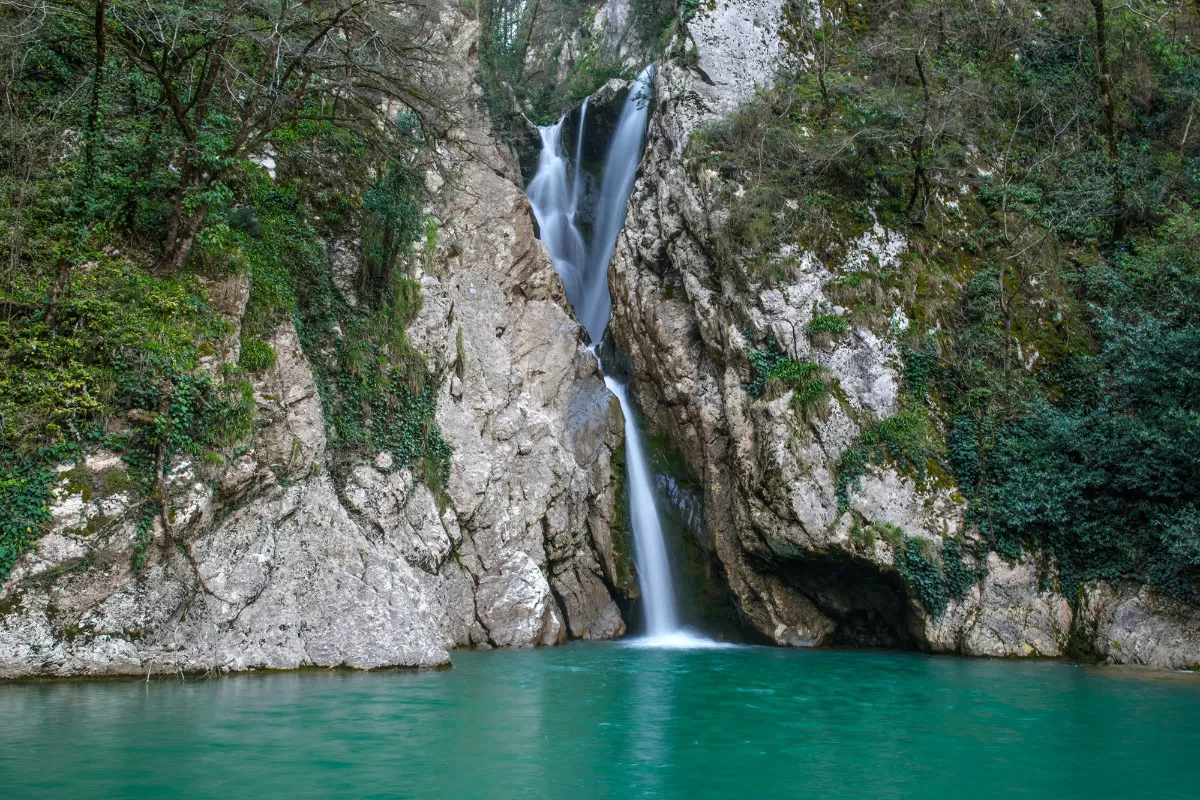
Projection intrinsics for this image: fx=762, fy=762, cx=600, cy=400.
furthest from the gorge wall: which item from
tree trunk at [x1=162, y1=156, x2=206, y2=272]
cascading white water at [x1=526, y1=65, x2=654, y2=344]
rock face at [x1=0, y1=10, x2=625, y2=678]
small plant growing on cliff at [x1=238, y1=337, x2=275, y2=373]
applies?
cascading white water at [x1=526, y1=65, x2=654, y2=344]

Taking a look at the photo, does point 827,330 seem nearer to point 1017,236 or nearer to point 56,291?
point 1017,236

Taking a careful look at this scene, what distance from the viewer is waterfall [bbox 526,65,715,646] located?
61.9ft

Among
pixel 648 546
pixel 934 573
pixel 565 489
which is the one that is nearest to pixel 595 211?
pixel 565 489

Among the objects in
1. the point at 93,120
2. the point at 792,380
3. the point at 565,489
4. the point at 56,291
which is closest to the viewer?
the point at 56,291

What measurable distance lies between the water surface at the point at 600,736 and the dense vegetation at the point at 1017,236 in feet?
11.3

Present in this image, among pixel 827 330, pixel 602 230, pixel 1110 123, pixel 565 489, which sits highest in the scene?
pixel 1110 123

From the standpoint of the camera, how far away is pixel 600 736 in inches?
315

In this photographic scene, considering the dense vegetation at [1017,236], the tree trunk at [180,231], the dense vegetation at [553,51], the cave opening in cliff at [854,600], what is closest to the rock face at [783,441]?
the cave opening in cliff at [854,600]

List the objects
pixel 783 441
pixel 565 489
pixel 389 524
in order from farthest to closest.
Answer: pixel 565 489 < pixel 783 441 < pixel 389 524

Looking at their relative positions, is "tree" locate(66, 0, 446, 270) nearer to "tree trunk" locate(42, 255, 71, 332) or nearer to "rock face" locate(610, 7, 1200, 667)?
"tree trunk" locate(42, 255, 71, 332)

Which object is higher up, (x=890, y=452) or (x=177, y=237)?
(x=177, y=237)

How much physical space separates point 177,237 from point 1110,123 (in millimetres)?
21213

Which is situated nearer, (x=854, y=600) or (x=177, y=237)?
(x=177, y=237)

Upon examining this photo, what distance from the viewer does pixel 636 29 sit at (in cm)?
2880
